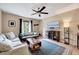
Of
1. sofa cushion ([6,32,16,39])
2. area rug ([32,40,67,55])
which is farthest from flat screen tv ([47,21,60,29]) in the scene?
sofa cushion ([6,32,16,39])

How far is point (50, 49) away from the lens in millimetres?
2176

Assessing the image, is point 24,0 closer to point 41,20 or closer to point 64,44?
point 41,20

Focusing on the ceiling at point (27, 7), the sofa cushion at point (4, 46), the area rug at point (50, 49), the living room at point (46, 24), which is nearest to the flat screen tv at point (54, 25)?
the living room at point (46, 24)

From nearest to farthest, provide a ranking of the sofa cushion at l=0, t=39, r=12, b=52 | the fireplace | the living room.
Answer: the sofa cushion at l=0, t=39, r=12, b=52
the living room
the fireplace

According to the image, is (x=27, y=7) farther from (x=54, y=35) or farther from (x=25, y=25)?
(x=54, y=35)

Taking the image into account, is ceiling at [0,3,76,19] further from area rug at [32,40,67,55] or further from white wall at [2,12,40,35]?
area rug at [32,40,67,55]

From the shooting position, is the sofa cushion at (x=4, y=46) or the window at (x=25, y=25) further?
the window at (x=25, y=25)

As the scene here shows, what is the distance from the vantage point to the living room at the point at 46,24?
2111mm

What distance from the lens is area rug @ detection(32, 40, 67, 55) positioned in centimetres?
214

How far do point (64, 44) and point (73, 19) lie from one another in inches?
19.2

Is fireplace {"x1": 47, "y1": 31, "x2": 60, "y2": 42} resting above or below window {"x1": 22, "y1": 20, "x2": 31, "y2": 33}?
below

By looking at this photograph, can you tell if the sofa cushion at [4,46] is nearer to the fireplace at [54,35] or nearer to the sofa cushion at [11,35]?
the sofa cushion at [11,35]

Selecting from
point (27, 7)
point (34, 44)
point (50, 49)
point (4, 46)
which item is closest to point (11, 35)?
point (4, 46)

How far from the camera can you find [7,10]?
6.97 ft
